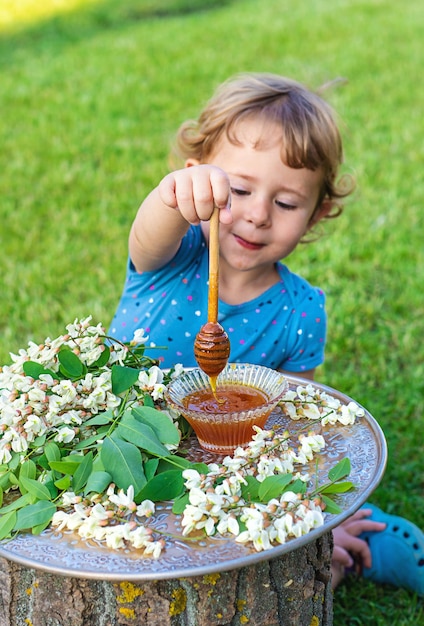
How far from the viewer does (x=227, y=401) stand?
5.75 feet

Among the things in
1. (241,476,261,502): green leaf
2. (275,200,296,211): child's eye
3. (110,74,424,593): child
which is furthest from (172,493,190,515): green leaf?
(275,200,296,211): child's eye

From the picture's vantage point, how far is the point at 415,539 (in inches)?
98.4

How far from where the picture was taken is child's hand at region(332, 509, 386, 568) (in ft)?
8.20

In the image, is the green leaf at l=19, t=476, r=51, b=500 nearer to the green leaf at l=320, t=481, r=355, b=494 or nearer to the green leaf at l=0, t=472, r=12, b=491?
the green leaf at l=0, t=472, r=12, b=491

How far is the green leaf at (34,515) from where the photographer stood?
1.46m

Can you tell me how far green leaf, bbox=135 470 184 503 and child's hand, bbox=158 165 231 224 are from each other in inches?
22.0

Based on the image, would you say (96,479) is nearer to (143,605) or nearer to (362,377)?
(143,605)

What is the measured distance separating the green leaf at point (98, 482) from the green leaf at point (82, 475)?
2 cm

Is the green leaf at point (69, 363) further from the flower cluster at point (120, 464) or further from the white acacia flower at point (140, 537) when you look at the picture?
the white acacia flower at point (140, 537)

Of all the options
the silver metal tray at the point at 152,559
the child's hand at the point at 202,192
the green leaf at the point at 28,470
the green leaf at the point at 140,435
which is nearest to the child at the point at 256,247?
the child's hand at the point at 202,192

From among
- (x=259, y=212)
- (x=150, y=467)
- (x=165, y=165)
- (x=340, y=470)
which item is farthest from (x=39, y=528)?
(x=165, y=165)

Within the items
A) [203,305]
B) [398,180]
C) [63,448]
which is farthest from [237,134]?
[398,180]

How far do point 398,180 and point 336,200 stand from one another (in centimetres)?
274

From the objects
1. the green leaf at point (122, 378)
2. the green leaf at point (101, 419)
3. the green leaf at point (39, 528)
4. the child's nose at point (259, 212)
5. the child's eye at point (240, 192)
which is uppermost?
the child's eye at point (240, 192)
